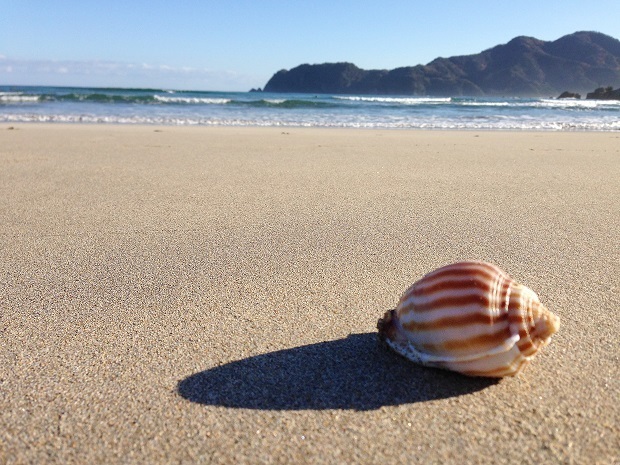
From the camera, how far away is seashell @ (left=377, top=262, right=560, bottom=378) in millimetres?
1199

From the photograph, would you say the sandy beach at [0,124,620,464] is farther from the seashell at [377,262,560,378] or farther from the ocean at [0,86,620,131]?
the ocean at [0,86,620,131]

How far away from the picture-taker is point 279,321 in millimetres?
1607

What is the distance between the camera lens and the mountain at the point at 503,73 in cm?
7344

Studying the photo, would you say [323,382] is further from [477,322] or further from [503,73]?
[503,73]

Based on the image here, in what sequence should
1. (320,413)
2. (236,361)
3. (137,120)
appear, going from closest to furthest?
(320,413) < (236,361) < (137,120)

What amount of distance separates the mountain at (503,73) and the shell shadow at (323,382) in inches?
2889

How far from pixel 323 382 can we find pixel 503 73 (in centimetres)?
8297

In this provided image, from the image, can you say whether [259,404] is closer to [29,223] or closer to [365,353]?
[365,353]

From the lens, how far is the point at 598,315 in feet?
5.42

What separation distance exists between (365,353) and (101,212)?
1945 millimetres

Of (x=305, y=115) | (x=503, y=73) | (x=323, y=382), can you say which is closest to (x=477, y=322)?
(x=323, y=382)

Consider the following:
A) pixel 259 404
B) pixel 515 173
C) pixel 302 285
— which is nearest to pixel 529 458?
pixel 259 404

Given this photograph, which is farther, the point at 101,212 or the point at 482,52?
the point at 482,52

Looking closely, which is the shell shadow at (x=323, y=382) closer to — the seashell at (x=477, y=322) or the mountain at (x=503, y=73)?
the seashell at (x=477, y=322)
